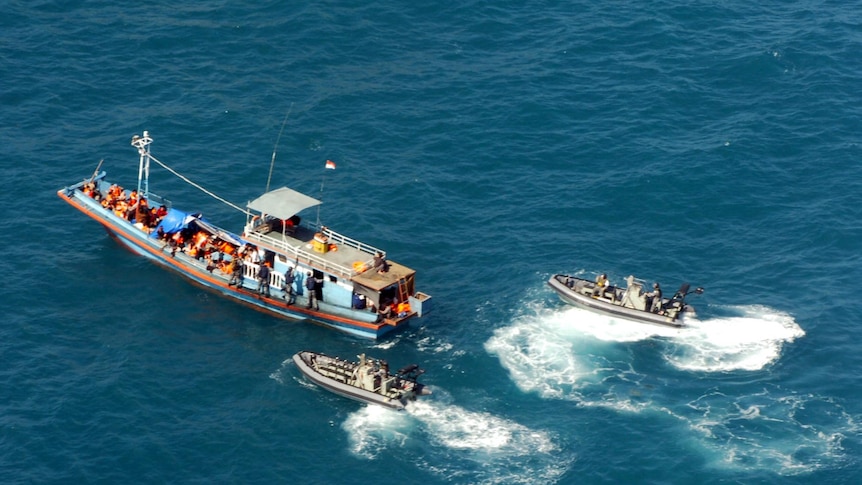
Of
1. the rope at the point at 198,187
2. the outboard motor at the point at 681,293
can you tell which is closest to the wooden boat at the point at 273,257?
the rope at the point at 198,187

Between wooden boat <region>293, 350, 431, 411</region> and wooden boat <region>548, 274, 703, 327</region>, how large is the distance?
1319 centimetres

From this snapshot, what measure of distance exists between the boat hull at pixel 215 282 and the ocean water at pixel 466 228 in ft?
3.42

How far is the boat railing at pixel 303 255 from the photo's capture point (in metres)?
89.5

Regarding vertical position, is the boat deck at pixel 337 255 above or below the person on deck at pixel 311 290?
above

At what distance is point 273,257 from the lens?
9219 centimetres

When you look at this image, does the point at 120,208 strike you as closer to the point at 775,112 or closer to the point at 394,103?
the point at 394,103

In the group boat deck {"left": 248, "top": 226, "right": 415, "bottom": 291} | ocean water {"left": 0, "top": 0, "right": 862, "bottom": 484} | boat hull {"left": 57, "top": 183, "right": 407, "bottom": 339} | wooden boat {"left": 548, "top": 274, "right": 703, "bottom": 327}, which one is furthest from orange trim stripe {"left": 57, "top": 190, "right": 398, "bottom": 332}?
wooden boat {"left": 548, "top": 274, "right": 703, "bottom": 327}

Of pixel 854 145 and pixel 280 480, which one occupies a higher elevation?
pixel 854 145

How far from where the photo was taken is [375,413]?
80.9 meters

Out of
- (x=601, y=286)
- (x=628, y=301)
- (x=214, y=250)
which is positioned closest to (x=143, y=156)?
(x=214, y=250)

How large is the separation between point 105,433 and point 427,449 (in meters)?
18.8

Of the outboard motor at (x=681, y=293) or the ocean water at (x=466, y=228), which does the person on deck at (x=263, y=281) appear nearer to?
the ocean water at (x=466, y=228)

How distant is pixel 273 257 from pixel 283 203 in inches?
148

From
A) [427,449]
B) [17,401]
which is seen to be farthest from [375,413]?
[17,401]
